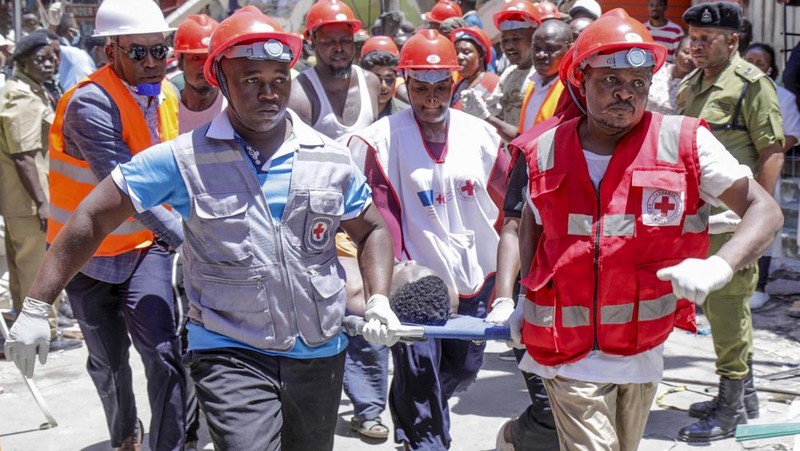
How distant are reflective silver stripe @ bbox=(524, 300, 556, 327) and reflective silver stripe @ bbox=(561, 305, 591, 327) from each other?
45 millimetres

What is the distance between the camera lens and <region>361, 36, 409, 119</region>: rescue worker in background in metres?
8.15

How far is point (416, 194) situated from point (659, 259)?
68.0 inches

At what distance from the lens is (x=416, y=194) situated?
4.95 metres

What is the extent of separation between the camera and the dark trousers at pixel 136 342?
16.0 ft

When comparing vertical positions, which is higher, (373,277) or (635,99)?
(635,99)

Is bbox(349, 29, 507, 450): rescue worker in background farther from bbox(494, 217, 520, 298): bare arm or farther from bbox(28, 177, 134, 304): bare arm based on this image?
bbox(28, 177, 134, 304): bare arm

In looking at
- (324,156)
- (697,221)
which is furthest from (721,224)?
(324,156)

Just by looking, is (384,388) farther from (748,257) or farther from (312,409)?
(748,257)

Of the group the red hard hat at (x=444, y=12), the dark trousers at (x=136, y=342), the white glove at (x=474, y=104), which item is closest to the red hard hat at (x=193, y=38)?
the dark trousers at (x=136, y=342)

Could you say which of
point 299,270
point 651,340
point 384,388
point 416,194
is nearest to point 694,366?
point 384,388

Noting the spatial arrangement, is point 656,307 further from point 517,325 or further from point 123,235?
point 123,235

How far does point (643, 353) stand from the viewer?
3553 millimetres

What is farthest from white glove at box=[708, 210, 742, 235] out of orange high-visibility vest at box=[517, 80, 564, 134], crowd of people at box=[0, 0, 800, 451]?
orange high-visibility vest at box=[517, 80, 564, 134]

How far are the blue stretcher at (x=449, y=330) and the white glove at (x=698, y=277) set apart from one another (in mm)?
826
